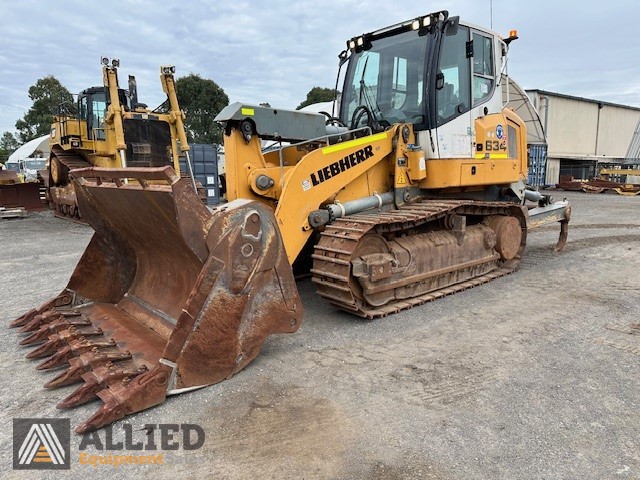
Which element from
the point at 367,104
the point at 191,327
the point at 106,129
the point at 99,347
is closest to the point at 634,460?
the point at 191,327

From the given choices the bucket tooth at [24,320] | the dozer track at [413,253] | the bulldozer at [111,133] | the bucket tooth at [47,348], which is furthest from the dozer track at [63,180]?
the dozer track at [413,253]

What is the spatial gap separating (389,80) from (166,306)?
3.76 metres

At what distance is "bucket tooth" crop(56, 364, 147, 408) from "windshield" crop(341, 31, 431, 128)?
4050 mm

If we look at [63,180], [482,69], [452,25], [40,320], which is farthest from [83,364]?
[63,180]

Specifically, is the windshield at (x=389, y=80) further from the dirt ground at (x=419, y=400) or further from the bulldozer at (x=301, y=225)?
the dirt ground at (x=419, y=400)

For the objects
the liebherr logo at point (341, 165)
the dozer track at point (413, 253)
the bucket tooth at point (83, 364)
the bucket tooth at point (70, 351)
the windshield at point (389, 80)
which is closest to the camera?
the bucket tooth at point (83, 364)

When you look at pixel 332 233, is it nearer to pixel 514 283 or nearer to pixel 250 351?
pixel 250 351

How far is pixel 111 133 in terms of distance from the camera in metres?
12.1

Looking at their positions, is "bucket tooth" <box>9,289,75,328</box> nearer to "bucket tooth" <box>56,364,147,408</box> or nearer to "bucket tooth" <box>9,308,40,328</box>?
"bucket tooth" <box>9,308,40,328</box>

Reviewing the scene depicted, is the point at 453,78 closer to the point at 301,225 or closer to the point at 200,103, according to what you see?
the point at 301,225

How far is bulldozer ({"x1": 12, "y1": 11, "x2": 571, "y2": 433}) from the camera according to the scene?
10.2 feet

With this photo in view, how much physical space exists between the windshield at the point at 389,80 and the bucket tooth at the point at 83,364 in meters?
3.99

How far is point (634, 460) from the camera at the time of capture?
2459 mm

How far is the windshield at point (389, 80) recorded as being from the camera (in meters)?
5.47
